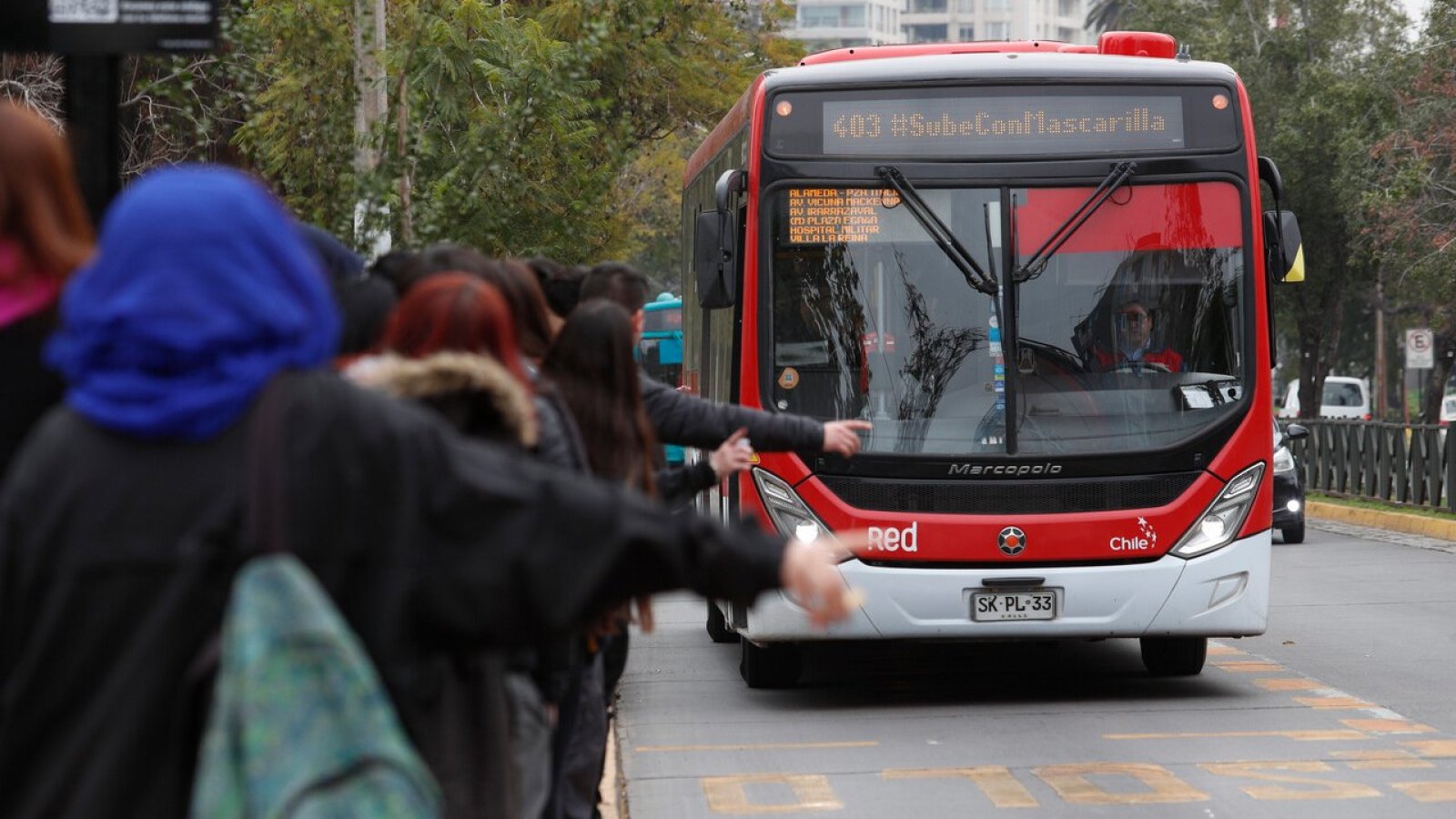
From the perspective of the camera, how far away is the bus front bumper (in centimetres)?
1004

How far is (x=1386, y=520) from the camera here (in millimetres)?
24688

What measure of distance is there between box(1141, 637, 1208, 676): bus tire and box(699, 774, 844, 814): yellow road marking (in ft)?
11.0

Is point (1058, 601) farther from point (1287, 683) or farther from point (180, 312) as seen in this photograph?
point (180, 312)

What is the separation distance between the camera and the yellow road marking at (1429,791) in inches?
303

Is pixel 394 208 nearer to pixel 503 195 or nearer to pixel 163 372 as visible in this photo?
pixel 503 195

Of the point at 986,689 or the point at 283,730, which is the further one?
the point at 986,689

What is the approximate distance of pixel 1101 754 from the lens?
877 cm

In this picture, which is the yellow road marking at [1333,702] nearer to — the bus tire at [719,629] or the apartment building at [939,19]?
the bus tire at [719,629]

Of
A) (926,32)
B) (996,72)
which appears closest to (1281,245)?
(996,72)

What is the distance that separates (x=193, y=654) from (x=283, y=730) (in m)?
0.19

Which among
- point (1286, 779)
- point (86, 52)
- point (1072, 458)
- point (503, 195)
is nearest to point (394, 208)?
point (503, 195)

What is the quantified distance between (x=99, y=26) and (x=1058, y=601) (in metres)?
6.70

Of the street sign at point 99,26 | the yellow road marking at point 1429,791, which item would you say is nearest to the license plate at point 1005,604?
the yellow road marking at point 1429,791

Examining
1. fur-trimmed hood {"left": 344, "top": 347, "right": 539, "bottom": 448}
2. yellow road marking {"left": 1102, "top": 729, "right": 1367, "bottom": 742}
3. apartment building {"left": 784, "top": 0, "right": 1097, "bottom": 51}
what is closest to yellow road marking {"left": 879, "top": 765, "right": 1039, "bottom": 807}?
yellow road marking {"left": 1102, "top": 729, "right": 1367, "bottom": 742}
